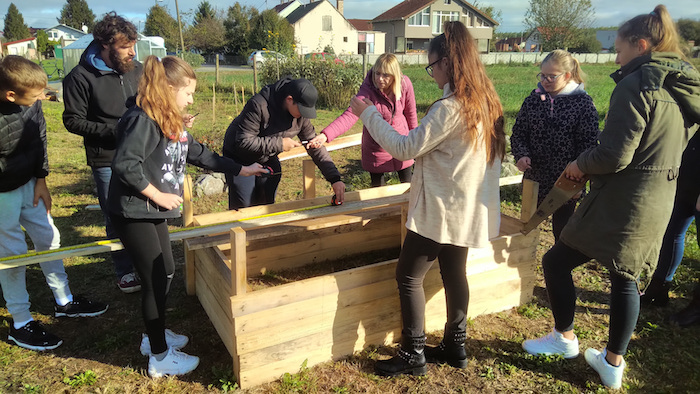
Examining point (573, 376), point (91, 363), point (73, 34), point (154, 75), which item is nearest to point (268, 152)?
point (154, 75)

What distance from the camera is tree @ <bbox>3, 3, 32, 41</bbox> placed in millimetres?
69938

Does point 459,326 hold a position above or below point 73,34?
below

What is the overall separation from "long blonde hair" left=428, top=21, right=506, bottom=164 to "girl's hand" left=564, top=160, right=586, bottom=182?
0.58 m

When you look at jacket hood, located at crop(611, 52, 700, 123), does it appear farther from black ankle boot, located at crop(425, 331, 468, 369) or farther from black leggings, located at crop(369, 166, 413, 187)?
black leggings, located at crop(369, 166, 413, 187)

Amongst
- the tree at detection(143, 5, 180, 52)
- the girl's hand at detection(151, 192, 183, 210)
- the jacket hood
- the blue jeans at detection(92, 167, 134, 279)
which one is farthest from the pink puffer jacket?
the tree at detection(143, 5, 180, 52)

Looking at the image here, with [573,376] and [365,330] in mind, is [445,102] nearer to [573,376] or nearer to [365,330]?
[365,330]

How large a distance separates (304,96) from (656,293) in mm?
2976

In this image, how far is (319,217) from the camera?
11.5ft

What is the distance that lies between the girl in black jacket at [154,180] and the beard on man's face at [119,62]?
92cm

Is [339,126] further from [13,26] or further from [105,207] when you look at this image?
[13,26]

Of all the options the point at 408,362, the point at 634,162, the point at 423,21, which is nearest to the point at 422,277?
the point at 408,362

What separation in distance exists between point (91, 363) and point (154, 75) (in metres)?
1.81

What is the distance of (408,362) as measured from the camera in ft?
9.34

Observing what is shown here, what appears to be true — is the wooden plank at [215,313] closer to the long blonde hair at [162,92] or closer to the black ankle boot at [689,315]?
the long blonde hair at [162,92]
